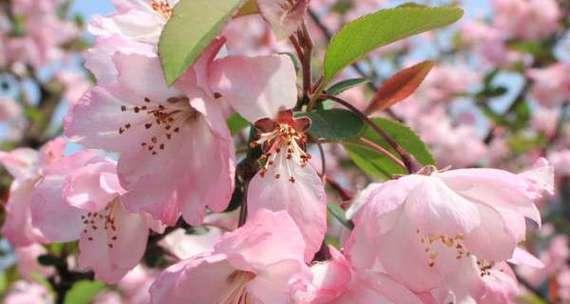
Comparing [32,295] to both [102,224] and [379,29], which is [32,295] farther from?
[379,29]

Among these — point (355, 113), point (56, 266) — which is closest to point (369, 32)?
point (355, 113)

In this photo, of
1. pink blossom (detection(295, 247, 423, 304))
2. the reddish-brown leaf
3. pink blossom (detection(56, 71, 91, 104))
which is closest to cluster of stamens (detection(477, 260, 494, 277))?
pink blossom (detection(295, 247, 423, 304))

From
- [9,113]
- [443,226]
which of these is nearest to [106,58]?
[443,226]

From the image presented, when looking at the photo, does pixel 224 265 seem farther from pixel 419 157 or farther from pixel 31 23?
pixel 31 23

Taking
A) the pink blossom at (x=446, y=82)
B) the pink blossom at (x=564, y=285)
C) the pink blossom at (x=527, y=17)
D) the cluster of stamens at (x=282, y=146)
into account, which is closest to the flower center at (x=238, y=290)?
→ the cluster of stamens at (x=282, y=146)

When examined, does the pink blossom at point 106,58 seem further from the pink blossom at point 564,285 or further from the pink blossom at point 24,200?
the pink blossom at point 564,285
